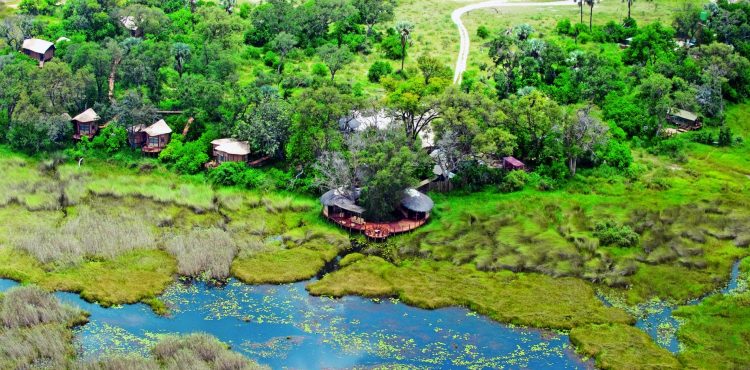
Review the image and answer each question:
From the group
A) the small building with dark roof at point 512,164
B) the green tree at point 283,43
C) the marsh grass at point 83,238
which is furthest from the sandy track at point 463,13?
the marsh grass at point 83,238

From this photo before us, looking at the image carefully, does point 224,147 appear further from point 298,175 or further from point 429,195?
point 429,195

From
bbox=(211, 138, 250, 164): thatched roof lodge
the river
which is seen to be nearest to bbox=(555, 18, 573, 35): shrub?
bbox=(211, 138, 250, 164): thatched roof lodge

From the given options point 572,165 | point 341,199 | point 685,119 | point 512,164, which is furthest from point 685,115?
point 341,199

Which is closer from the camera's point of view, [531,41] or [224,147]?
[224,147]

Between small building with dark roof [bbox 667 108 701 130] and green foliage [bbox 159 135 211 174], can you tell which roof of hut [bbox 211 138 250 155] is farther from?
small building with dark roof [bbox 667 108 701 130]

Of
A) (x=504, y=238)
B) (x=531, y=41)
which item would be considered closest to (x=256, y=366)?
(x=504, y=238)

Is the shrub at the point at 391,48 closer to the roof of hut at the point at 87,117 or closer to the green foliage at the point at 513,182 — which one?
the green foliage at the point at 513,182
